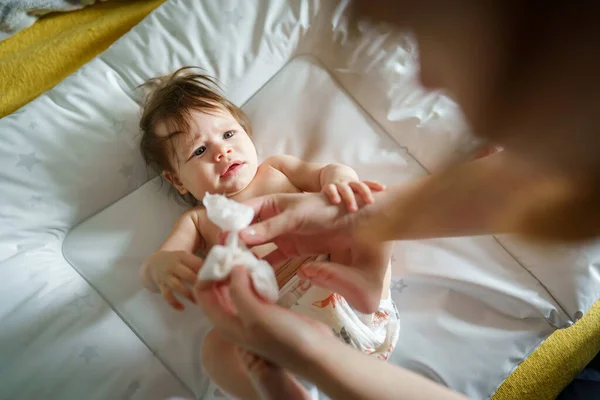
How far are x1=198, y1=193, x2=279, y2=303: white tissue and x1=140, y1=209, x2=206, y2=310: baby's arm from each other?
99 millimetres

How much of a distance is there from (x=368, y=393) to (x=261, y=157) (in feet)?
1.67

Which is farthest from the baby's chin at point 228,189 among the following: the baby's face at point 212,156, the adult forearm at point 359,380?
the adult forearm at point 359,380

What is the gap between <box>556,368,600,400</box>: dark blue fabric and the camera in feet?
2.58

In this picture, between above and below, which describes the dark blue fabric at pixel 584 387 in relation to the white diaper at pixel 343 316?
below

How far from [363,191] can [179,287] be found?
29cm

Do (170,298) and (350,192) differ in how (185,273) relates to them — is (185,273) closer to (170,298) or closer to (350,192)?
(170,298)

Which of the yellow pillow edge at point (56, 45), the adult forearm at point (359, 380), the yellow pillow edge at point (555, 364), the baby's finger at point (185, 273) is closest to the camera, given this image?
the adult forearm at point (359, 380)

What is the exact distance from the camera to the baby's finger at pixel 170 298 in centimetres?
64

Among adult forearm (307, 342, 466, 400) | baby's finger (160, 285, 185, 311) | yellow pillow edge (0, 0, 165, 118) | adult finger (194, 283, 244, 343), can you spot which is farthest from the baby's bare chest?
yellow pillow edge (0, 0, 165, 118)

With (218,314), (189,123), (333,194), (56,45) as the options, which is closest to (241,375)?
(218,314)

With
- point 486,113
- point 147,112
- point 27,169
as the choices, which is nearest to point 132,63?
point 147,112

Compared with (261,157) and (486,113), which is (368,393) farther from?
(261,157)

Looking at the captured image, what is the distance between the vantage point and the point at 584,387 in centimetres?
81

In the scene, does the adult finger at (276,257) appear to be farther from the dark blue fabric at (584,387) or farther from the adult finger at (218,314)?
the dark blue fabric at (584,387)
